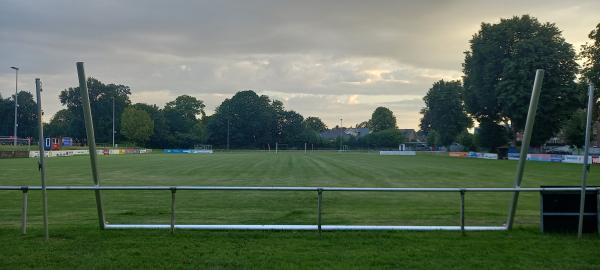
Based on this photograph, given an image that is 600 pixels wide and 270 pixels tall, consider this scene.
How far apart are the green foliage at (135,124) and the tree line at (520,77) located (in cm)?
7215

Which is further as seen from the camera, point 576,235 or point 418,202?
point 418,202

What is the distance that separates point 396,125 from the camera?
170750 millimetres

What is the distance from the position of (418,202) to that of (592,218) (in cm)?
765

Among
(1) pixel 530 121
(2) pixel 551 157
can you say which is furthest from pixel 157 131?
(1) pixel 530 121

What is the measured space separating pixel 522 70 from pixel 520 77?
89 cm

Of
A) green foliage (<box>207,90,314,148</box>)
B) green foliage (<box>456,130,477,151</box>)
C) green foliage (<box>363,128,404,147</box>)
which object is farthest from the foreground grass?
green foliage (<box>363,128,404,147</box>)

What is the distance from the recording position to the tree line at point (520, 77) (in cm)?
5509

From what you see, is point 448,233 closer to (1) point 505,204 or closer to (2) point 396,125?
(1) point 505,204

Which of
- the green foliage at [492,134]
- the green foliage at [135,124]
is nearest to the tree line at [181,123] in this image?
the green foliage at [135,124]

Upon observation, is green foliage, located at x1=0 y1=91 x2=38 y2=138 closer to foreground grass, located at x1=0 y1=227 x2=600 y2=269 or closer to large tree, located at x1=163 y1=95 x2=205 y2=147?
large tree, located at x1=163 y1=95 x2=205 y2=147

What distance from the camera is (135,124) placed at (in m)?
111

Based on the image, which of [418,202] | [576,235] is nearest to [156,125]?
[418,202]

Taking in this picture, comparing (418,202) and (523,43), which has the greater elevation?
(523,43)

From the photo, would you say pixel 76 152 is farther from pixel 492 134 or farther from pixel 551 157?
pixel 551 157
